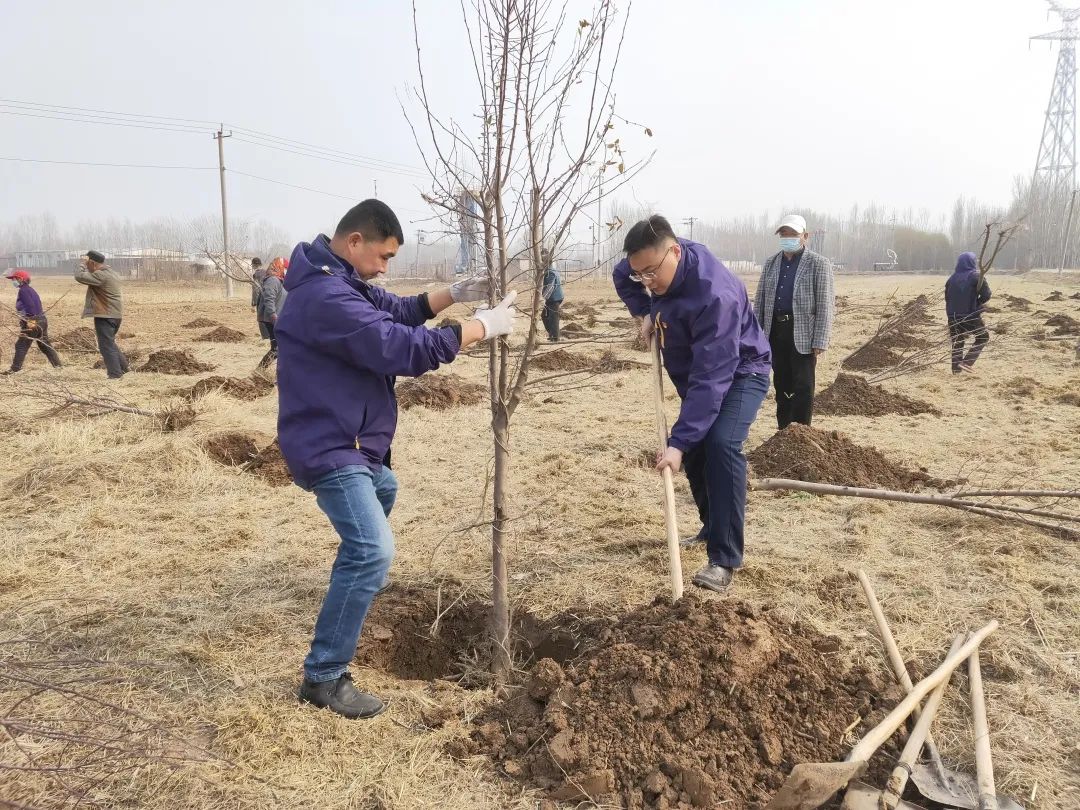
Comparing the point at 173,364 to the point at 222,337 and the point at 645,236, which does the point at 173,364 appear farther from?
the point at 645,236

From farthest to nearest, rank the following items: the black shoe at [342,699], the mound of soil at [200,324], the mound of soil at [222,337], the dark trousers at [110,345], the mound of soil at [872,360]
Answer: the mound of soil at [200,324]
the mound of soil at [222,337]
the mound of soil at [872,360]
the dark trousers at [110,345]
the black shoe at [342,699]

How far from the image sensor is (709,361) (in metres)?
3.49

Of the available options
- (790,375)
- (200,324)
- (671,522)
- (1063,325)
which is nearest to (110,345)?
(200,324)

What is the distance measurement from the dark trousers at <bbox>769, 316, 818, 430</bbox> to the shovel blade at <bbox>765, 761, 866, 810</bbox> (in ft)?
13.0

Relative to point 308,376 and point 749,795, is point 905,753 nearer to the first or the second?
point 749,795

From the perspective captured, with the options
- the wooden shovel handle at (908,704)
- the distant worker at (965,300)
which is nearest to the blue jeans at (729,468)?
the wooden shovel handle at (908,704)

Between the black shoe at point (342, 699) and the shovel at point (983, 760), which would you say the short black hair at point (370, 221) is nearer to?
the black shoe at point (342, 699)

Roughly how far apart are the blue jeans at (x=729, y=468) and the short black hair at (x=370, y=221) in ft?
6.04

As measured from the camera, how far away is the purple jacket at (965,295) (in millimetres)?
10008

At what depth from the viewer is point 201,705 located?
9.29 ft

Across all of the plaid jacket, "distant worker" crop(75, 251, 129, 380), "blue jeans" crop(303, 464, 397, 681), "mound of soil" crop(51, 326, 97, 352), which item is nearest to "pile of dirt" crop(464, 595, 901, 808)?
"blue jeans" crop(303, 464, 397, 681)

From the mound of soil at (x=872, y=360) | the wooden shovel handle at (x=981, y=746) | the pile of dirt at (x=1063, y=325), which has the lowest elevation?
the wooden shovel handle at (x=981, y=746)

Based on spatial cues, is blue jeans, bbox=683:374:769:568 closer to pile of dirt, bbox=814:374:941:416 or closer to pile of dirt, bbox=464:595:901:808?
pile of dirt, bbox=464:595:901:808

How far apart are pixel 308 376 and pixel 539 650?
166cm
